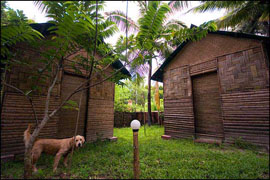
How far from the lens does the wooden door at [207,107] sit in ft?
20.9

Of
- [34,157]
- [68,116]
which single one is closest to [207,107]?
[68,116]

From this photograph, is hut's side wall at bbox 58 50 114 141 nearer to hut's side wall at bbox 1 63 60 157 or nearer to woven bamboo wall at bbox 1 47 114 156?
woven bamboo wall at bbox 1 47 114 156

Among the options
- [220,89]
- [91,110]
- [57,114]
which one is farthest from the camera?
[91,110]

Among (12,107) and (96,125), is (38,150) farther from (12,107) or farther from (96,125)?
(96,125)

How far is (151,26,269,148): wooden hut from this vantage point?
524cm

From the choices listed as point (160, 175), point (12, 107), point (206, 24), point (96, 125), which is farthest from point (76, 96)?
point (206, 24)

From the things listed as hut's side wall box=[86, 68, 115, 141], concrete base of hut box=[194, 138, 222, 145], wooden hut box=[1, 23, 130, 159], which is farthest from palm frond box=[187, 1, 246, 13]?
concrete base of hut box=[194, 138, 222, 145]

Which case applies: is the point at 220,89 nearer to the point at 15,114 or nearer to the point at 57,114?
the point at 57,114

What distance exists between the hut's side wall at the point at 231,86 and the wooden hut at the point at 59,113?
360 centimetres

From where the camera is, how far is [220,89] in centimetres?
623

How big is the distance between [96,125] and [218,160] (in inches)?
196

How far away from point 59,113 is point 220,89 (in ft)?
22.7

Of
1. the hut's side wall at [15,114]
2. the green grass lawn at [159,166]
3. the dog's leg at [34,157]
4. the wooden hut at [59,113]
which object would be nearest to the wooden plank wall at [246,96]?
the green grass lawn at [159,166]

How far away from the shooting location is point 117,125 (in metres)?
13.8
